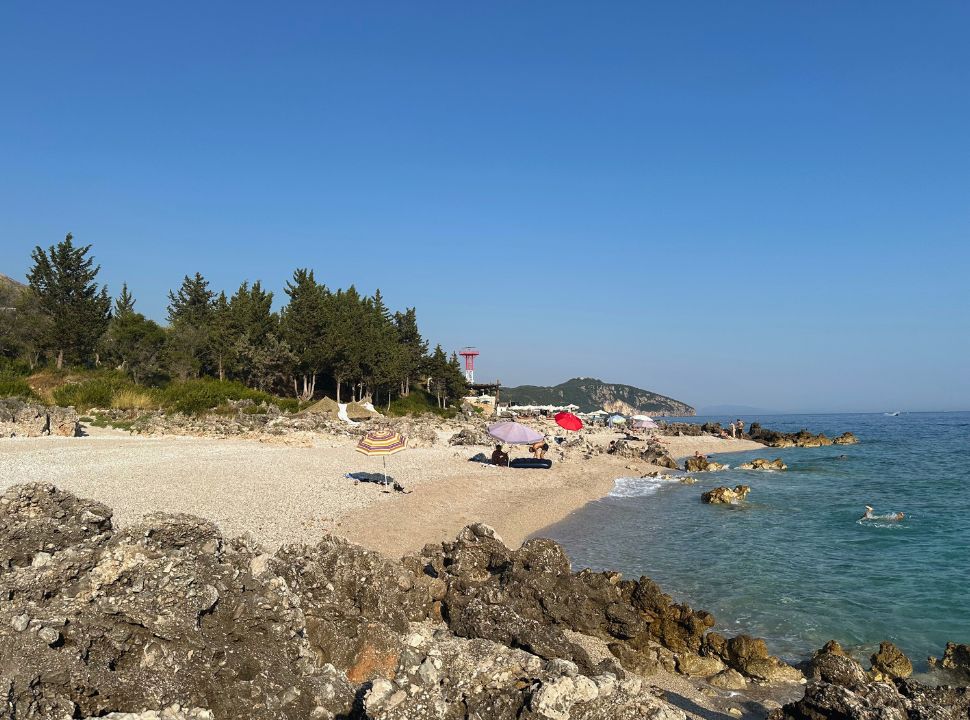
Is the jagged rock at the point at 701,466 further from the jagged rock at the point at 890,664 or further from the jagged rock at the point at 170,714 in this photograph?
the jagged rock at the point at 170,714

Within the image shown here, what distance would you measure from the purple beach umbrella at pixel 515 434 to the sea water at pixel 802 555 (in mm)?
3979

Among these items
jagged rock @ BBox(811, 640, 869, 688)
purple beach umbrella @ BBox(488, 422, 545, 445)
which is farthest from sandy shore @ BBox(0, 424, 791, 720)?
purple beach umbrella @ BBox(488, 422, 545, 445)

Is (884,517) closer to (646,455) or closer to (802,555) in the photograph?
(802,555)

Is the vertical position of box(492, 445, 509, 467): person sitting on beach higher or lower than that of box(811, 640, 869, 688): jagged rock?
higher

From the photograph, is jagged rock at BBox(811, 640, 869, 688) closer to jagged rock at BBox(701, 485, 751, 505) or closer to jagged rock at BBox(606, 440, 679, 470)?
jagged rock at BBox(701, 485, 751, 505)

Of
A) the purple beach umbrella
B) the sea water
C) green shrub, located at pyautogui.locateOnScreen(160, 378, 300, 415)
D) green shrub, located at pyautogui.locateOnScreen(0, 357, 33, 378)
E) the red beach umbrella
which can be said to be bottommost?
the sea water

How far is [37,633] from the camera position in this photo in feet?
14.0

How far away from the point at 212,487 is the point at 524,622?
1227 cm

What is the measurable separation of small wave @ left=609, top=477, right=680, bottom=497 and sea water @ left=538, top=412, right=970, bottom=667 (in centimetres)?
11

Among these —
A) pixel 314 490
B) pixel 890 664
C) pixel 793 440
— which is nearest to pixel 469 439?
pixel 314 490

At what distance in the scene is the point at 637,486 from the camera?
89.2 ft

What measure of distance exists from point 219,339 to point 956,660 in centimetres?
5463

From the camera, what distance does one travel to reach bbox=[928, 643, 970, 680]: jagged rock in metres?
8.58

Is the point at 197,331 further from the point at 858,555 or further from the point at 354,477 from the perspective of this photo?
the point at 858,555
